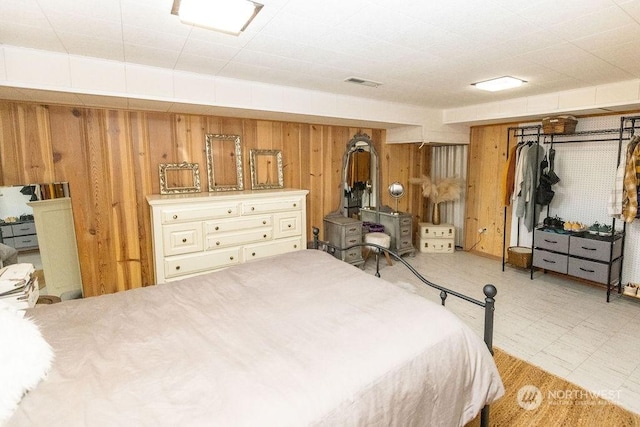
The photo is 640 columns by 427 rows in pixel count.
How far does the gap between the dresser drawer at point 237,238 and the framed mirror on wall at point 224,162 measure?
0.63 metres

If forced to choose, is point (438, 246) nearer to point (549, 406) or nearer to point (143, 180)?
point (549, 406)

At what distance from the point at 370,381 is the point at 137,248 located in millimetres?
2967

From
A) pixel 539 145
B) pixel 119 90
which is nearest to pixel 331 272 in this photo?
pixel 119 90

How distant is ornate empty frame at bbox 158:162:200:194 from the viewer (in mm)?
3389

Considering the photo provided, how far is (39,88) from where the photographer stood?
229cm

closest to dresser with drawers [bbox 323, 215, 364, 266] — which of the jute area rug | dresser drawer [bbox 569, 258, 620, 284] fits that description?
the jute area rug

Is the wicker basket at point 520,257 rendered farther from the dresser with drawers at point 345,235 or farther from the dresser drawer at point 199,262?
the dresser drawer at point 199,262

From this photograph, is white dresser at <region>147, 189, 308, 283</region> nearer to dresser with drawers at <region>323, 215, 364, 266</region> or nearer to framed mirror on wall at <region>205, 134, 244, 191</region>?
framed mirror on wall at <region>205, 134, 244, 191</region>

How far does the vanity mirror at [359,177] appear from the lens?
4.77 meters

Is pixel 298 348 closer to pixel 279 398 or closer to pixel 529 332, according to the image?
pixel 279 398

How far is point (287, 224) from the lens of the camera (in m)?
3.70

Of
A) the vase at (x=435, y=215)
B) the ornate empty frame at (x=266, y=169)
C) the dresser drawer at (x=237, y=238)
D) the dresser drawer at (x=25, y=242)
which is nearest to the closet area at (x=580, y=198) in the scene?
the vase at (x=435, y=215)

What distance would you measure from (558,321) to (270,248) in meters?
2.89

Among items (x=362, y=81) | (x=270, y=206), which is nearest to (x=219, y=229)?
(x=270, y=206)
